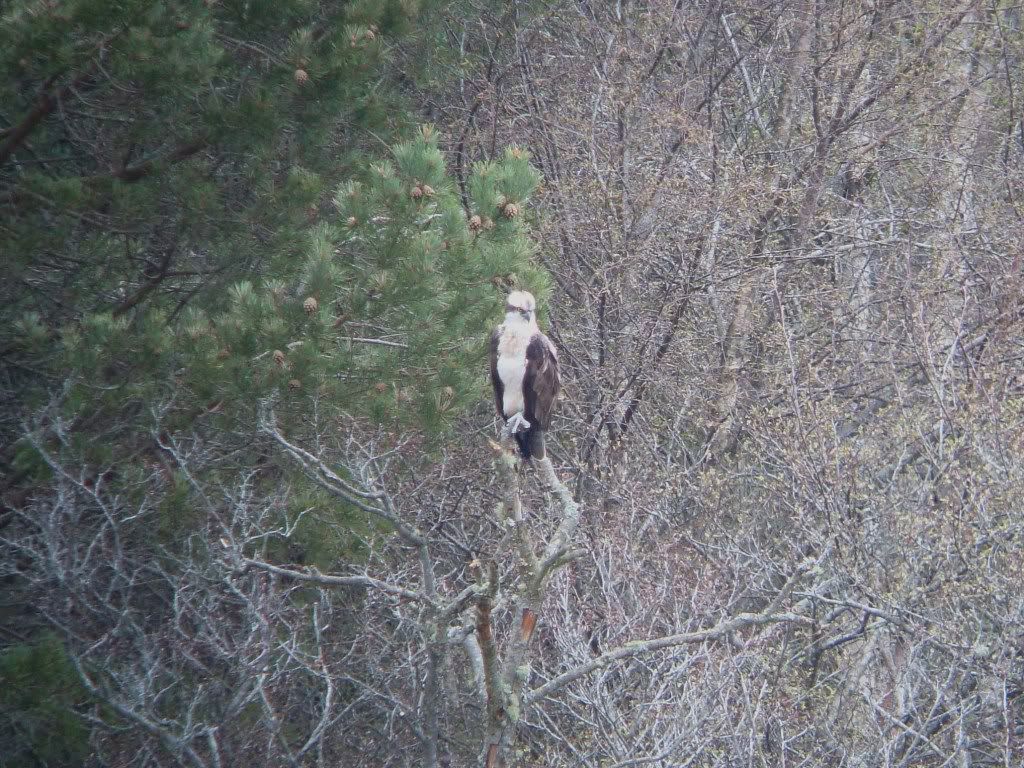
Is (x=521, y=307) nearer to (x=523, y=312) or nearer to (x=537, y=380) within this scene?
(x=523, y=312)

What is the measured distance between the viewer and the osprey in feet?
19.3

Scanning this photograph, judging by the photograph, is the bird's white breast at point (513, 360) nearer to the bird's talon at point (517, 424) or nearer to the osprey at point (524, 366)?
the osprey at point (524, 366)

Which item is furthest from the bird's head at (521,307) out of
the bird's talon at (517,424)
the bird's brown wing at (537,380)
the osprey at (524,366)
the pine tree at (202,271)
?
the bird's talon at (517,424)

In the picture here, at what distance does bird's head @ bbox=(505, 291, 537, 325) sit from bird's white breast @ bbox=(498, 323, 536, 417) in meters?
0.03

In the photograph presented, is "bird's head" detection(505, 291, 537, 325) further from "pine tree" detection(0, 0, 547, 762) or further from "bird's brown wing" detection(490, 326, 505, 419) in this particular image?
"pine tree" detection(0, 0, 547, 762)

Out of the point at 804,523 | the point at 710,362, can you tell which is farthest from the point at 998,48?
the point at 804,523

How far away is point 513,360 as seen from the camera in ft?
19.4

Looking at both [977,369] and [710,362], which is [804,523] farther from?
[710,362]

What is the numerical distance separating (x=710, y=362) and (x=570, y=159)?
1965mm

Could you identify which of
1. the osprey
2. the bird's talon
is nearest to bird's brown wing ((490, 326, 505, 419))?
the osprey

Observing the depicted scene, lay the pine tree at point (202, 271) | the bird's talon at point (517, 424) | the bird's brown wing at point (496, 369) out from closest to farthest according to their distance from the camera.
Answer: the bird's talon at point (517, 424) < the pine tree at point (202, 271) < the bird's brown wing at point (496, 369)

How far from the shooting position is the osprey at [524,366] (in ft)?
19.3

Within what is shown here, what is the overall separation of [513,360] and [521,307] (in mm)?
265

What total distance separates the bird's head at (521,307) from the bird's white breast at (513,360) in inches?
1.2
